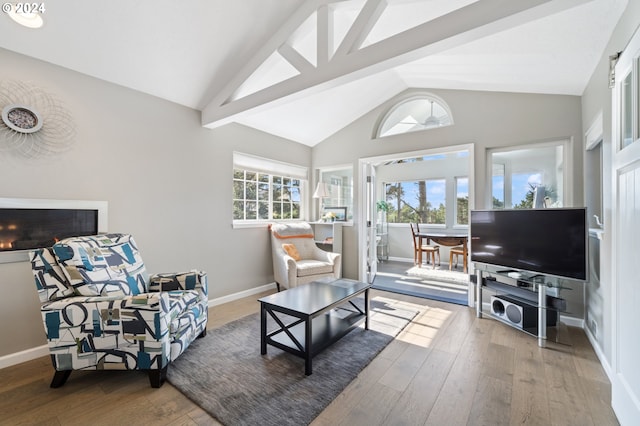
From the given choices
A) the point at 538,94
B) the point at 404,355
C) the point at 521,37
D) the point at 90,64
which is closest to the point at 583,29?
the point at 521,37

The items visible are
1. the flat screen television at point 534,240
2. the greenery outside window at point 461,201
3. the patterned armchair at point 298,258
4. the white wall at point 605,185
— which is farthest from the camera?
the greenery outside window at point 461,201

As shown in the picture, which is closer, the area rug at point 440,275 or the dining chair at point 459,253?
the area rug at point 440,275

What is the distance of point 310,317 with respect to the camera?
1977 millimetres

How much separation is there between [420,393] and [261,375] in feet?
3.62

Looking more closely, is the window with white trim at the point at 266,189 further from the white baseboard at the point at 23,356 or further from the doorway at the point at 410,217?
the white baseboard at the point at 23,356

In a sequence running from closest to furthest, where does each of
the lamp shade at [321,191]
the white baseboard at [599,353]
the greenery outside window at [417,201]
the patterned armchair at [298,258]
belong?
1. the white baseboard at [599,353]
2. the patterned armchair at [298,258]
3. the lamp shade at [321,191]
4. the greenery outside window at [417,201]

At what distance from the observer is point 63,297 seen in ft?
6.06

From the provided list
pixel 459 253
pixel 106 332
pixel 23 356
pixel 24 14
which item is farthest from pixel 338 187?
pixel 23 356

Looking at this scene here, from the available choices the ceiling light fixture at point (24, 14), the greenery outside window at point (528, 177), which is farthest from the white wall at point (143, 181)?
the greenery outside window at point (528, 177)

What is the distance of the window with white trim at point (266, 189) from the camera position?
3.93 metres

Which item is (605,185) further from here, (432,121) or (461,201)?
(461,201)

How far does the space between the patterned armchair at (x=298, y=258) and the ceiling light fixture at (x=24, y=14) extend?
3.03 metres

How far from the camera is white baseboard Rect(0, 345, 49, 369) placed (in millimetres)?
2105

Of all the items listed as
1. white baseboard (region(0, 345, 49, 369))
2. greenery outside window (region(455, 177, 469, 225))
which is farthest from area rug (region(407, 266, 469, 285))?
white baseboard (region(0, 345, 49, 369))
